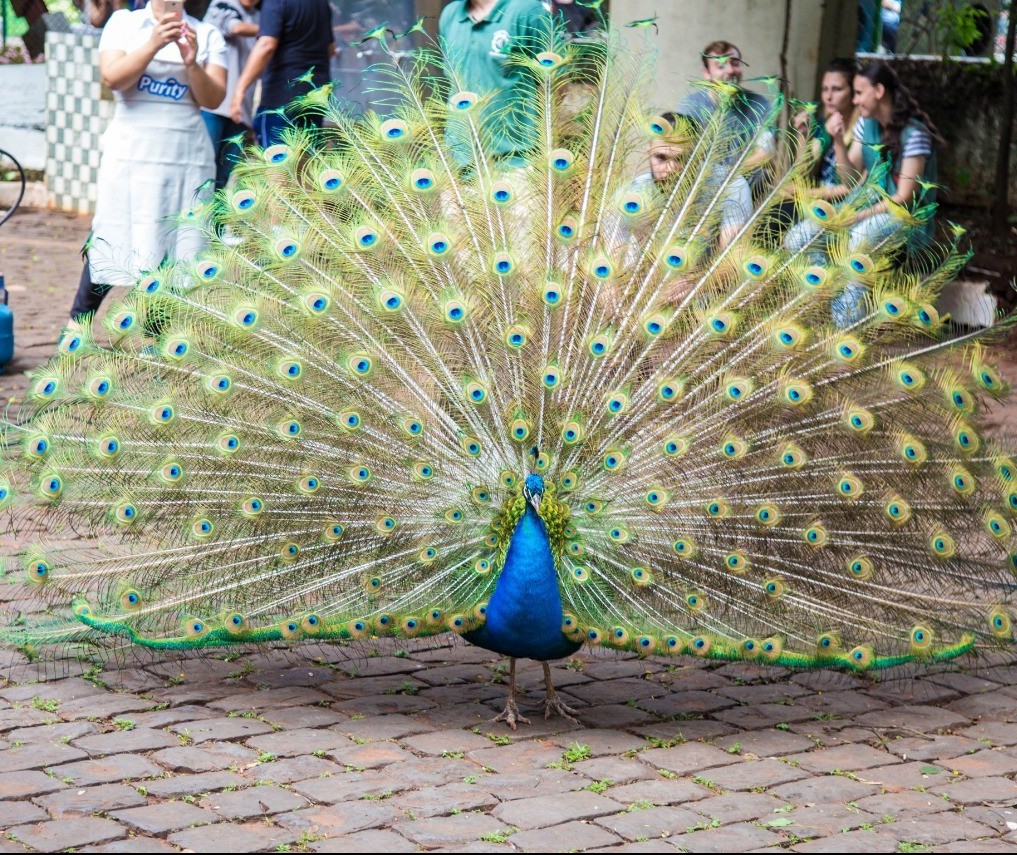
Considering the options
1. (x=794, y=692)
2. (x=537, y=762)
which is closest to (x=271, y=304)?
(x=537, y=762)

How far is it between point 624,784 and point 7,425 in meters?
2.24

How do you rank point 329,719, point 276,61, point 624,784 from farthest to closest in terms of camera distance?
point 276,61 → point 329,719 → point 624,784

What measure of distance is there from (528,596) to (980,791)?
1368 mm

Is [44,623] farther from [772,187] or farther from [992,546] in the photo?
[992,546]

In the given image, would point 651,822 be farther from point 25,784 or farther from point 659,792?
point 25,784

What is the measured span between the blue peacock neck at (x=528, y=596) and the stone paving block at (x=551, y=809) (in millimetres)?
A: 447

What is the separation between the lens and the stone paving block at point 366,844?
3.60 meters

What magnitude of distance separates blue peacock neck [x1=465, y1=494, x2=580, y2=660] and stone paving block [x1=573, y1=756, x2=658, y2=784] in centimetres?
35

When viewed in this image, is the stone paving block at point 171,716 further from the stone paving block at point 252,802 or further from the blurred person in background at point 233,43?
the blurred person in background at point 233,43

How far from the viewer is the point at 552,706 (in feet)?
15.1

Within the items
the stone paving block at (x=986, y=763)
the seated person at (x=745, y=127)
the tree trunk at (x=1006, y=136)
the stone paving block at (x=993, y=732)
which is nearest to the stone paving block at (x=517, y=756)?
the stone paving block at (x=986, y=763)

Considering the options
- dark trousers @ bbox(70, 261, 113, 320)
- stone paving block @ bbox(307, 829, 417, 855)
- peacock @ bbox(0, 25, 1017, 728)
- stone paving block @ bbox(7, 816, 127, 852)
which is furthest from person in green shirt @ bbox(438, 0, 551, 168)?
stone paving block @ bbox(7, 816, 127, 852)

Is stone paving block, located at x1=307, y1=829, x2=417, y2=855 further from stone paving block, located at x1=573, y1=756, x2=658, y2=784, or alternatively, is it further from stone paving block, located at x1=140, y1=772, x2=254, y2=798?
stone paving block, located at x1=573, y1=756, x2=658, y2=784

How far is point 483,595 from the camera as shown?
171 inches
